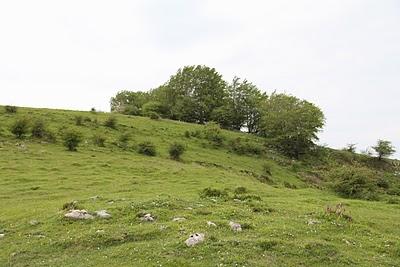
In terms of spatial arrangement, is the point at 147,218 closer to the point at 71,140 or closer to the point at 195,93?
the point at 71,140

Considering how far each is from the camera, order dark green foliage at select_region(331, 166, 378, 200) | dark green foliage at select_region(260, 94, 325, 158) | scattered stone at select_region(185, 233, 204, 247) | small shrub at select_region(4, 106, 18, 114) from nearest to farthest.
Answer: scattered stone at select_region(185, 233, 204, 247), dark green foliage at select_region(331, 166, 378, 200), small shrub at select_region(4, 106, 18, 114), dark green foliage at select_region(260, 94, 325, 158)

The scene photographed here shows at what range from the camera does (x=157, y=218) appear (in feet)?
73.9

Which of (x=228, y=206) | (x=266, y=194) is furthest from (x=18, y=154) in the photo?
(x=228, y=206)

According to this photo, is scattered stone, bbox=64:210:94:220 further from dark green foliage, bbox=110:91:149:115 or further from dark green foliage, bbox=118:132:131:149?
dark green foliage, bbox=110:91:149:115

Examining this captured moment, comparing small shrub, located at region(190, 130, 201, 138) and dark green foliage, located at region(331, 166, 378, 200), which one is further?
small shrub, located at region(190, 130, 201, 138)

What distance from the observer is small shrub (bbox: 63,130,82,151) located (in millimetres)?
50719

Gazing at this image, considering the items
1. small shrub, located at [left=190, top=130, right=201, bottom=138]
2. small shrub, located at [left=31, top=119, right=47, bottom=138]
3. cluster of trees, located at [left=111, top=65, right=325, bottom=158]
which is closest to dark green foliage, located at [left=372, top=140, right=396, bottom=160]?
cluster of trees, located at [left=111, top=65, right=325, bottom=158]

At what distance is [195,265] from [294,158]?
2539 inches

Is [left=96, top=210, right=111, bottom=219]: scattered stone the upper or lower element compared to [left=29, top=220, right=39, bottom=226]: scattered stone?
upper

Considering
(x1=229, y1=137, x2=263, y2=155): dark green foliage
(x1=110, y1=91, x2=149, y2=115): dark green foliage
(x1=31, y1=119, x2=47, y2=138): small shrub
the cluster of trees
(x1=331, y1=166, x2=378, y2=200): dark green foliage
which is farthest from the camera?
(x1=110, y1=91, x2=149, y2=115): dark green foliage

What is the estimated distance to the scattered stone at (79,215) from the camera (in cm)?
2285

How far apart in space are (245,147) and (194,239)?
55542mm

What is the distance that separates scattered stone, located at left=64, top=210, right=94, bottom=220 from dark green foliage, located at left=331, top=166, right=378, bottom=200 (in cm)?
3047

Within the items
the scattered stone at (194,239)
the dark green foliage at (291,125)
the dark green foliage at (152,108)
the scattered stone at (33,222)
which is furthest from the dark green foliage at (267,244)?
the dark green foliage at (152,108)
